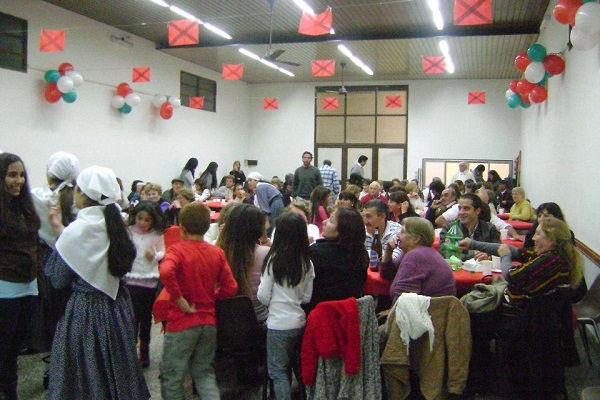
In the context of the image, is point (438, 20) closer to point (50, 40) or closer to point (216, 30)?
point (216, 30)

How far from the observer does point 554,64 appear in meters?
6.64

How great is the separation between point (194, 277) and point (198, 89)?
37.5 ft

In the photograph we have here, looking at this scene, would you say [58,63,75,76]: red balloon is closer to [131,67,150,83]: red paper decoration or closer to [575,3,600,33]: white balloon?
[131,67,150,83]: red paper decoration

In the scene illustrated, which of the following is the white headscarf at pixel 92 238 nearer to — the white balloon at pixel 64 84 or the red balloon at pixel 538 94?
the red balloon at pixel 538 94

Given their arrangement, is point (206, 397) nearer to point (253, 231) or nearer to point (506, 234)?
point (253, 231)

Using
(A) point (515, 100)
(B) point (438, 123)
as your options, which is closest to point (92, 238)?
(A) point (515, 100)

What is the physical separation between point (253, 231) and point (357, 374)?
1.07 metres

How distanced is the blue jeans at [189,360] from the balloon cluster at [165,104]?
31.0 feet

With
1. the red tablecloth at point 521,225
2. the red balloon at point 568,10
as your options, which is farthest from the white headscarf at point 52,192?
the red tablecloth at point 521,225

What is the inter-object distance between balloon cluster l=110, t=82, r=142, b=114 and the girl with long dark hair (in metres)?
7.88

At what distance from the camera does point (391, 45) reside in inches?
432

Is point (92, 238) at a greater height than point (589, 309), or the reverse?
point (92, 238)

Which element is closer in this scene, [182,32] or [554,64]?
[554,64]

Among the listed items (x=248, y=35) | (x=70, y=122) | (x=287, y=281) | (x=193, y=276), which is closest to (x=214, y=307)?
(x=193, y=276)
